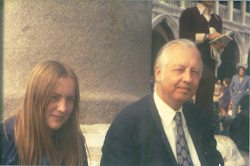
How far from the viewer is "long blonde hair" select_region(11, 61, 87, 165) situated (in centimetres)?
155

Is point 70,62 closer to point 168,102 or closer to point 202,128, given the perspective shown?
point 168,102

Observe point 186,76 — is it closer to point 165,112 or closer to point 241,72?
Result: point 165,112

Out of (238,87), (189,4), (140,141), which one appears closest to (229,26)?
(189,4)

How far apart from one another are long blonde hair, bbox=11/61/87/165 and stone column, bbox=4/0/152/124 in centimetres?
20

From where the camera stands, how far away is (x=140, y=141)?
5.59 ft

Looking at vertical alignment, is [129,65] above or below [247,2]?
below

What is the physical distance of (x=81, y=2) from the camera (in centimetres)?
205

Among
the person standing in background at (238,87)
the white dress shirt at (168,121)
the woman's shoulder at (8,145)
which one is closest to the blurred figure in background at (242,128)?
the person standing in background at (238,87)

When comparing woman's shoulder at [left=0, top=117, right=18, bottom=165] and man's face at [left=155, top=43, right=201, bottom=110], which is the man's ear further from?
woman's shoulder at [left=0, top=117, right=18, bottom=165]

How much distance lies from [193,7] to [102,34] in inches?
35.6

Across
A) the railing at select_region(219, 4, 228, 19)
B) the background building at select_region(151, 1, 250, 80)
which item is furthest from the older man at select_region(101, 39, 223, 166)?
the railing at select_region(219, 4, 228, 19)

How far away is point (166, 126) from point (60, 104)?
76 cm

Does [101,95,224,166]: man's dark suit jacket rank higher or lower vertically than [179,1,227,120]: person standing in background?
lower

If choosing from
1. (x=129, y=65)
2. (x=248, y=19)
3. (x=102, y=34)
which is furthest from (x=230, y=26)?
(x=102, y=34)
